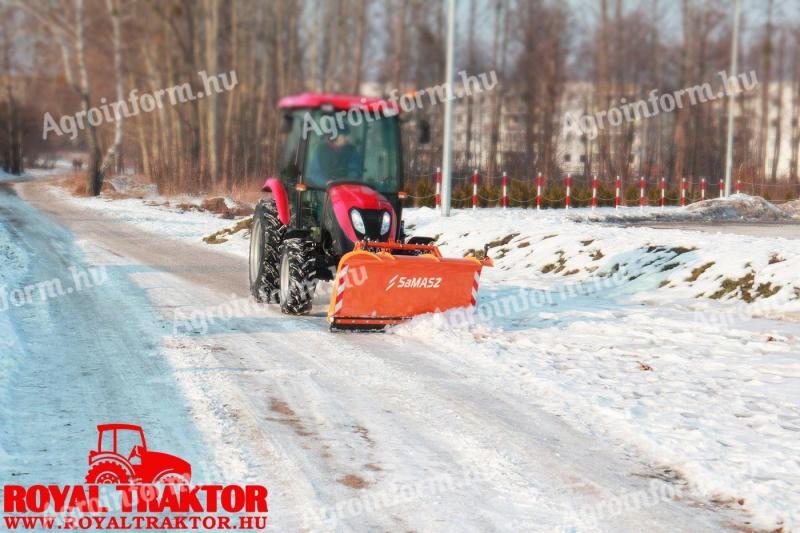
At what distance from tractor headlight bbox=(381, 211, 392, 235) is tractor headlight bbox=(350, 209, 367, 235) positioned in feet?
0.81

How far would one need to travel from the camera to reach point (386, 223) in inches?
358

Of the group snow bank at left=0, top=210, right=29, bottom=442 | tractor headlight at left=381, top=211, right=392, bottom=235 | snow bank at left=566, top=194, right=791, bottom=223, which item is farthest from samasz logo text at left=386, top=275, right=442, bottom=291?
snow bank at left=566, top=194, right=791, bottom=223

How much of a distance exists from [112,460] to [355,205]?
464cm

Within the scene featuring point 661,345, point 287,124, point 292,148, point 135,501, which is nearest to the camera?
point 135,501

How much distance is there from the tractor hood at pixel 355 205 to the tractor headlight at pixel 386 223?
0.03 metres

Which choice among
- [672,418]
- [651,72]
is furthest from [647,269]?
[651,72]

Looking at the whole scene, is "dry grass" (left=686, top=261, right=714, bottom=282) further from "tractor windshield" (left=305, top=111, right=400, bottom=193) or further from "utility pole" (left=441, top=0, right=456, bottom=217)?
"utility pole" (left=441, top=0, right=456, bottom=217)

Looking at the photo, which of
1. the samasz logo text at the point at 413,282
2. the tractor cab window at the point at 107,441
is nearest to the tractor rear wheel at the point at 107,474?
the tractor cab window at the point at 107,441

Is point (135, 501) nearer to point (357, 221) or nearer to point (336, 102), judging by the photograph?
point (357, 221)

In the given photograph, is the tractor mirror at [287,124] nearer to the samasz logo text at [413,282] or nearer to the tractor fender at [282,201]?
the tractor fender at [282,201]

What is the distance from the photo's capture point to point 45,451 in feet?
15.6

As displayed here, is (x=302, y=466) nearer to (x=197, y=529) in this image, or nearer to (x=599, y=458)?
(x=197, y=529)

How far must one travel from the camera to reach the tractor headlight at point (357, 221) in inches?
348

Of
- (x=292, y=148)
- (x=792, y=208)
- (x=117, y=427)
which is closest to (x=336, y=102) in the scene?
(x=292, y=148)
